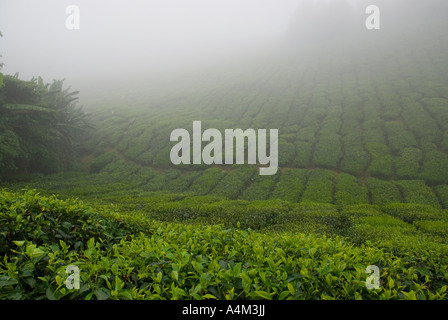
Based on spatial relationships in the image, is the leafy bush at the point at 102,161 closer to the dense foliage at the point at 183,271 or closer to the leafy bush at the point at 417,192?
the dense foliage at the point at 183,271

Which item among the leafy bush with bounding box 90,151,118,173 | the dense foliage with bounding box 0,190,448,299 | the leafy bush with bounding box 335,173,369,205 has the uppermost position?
the dense foliage with bounding box 0,190,448,299

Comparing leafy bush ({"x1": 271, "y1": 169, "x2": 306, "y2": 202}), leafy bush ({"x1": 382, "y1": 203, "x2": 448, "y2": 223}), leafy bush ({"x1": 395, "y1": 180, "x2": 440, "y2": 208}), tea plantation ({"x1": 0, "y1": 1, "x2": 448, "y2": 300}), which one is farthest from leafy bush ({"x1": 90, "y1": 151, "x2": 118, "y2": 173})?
leafy bush ({"x1": 395, "y1": 180, "x2": 440, "y2": 208})

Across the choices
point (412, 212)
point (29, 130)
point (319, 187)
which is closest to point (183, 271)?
point (412, 212)

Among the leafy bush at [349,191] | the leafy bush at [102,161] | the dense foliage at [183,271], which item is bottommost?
the leafy bush at [349,191]

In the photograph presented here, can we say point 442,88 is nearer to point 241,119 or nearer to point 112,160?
point 241,119

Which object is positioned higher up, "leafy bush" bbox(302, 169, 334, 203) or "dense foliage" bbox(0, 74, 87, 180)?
"dense foliage" bbox(0, 74, 87, 180)

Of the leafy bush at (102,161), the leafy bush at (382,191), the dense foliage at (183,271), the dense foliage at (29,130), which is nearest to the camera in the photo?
the dense foliage at (183,271)

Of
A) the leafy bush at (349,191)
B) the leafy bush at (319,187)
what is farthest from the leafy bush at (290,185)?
the leafy bush at (349,191)

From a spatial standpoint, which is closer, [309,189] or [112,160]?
[309,189]

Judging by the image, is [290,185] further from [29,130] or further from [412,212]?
[29,130]

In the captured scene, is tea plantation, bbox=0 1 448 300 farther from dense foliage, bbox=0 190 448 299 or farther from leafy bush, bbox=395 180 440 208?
leafy bush, bbox=395 180 440 208

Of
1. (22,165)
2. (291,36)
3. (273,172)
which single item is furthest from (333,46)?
(22,165)

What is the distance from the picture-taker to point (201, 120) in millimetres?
50156
